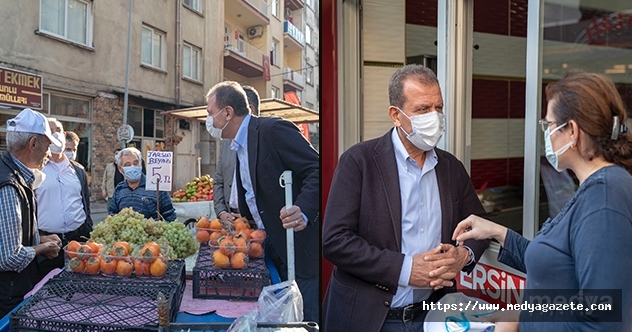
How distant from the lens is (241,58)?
86.1 inches

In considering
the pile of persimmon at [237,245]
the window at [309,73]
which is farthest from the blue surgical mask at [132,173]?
the window at [309,73]

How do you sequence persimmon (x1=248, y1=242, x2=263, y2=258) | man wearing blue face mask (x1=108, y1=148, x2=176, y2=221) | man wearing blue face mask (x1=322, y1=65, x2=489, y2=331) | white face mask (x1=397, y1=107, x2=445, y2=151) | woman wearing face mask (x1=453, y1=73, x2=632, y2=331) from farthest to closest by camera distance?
1. persimmon (x1=248, y1=242, x2=263, y2=258)
2. man wearing blue face mask (x1=108, y1=148, x2=176, y2=221)
3. white face mask (x1=397, y1=107, x2=445, y2=151)
4. man wearing blue face mask (x1=322, y1=65, x2=489, y2=331)
5. woman wearing face mask (x1=453, y1=73, x2=632, y2=331)

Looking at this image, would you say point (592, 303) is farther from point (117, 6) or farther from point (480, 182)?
point (117, 6)

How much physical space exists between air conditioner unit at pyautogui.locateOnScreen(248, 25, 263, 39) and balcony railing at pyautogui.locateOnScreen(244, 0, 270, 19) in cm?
7

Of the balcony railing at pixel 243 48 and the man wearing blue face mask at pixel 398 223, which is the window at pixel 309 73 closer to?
the balcony railing at pixel 243 48

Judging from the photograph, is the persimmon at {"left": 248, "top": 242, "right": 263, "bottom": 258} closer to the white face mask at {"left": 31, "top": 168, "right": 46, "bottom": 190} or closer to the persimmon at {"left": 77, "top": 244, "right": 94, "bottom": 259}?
the persimmon at {"left": 77, "top": 244, "right": 94, "bottom": 259}

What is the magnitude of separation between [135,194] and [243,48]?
0.83 metres

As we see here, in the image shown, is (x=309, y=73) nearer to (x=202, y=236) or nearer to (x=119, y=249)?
(x=202, y=236)

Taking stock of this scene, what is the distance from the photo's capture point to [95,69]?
191cm

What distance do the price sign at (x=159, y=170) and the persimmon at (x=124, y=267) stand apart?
317 millimetres

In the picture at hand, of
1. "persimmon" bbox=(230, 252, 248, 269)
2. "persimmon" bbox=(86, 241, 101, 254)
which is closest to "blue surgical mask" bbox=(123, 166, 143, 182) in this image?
"persimmon" bbox=(86, 241, 101, 254)

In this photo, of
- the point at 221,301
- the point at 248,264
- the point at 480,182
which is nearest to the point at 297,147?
the point at 248,264

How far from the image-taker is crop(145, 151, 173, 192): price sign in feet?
6.59

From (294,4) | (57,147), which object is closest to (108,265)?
(57,147)
